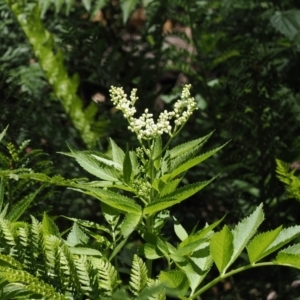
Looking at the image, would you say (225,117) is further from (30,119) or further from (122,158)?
(122,158)

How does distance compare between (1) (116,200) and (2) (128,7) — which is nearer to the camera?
(1) (116,200)

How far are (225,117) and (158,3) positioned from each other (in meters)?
0.54

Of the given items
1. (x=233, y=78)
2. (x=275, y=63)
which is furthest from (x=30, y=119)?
(x=275, y=63)

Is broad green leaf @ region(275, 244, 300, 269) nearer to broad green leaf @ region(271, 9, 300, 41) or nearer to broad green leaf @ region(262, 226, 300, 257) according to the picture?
broad green leaf @ region(262, 226, 300, 257)

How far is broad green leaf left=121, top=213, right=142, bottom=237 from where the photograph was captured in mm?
754

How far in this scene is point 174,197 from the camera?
0.75m

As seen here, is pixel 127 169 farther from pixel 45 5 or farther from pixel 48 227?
pixel 45 5

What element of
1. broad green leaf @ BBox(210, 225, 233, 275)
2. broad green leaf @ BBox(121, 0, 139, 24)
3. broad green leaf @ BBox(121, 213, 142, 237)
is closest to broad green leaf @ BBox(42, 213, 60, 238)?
broad green leaf @ BBox(121, 213, 142, 237)

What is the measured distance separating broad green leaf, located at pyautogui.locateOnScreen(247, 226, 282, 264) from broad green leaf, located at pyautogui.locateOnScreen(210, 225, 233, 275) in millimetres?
35

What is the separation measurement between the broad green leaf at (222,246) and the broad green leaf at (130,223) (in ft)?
0.31

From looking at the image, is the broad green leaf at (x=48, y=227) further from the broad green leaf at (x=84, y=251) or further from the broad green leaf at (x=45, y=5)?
the broad green leaf at (x=45, y=5)

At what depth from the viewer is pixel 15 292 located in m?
0.71

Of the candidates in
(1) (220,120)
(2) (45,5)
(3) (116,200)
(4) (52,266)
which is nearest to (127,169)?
(3) (116,200)

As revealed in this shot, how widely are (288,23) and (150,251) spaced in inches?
48.1
